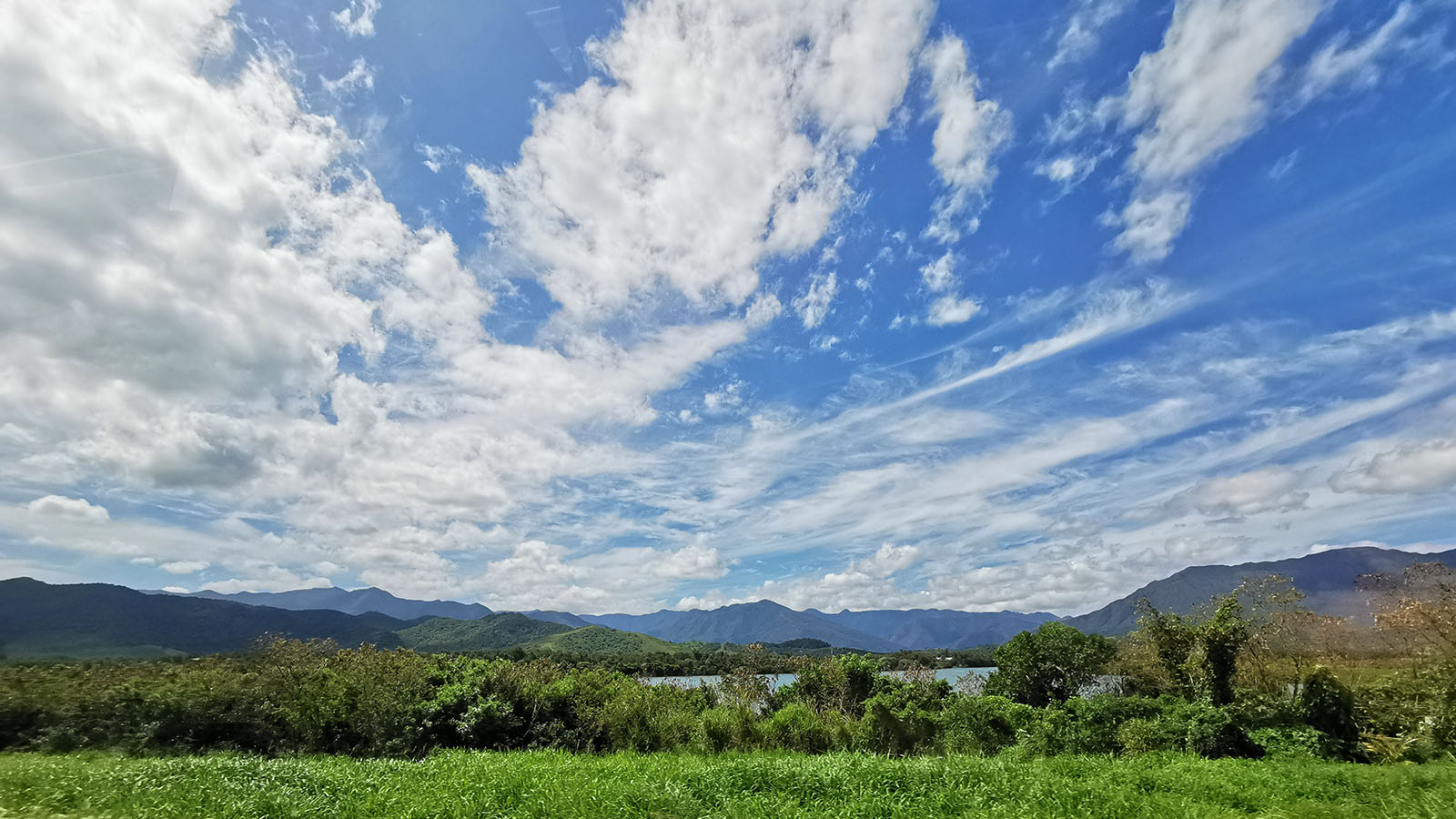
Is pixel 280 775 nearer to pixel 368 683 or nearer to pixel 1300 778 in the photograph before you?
pixel 368 683

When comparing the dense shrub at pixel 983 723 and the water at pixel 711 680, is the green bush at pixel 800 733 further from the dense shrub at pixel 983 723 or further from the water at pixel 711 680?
the water at pixel 711 680

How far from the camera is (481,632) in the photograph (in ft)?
372

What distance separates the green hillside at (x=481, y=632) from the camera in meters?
104

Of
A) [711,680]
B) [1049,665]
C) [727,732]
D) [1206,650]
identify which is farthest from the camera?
[1049,665]

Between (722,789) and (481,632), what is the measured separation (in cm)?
12141

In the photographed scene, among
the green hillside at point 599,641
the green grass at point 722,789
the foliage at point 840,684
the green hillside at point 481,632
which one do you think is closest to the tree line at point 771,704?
the foliage at point 840,684

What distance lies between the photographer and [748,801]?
685cm

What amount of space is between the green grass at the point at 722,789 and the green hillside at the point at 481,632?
100829 millimetres

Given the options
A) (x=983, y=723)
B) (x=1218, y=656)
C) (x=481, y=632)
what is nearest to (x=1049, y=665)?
(x=1218, y=656)

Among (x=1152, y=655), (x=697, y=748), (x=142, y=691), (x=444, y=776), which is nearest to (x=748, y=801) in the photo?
(x=444, y=776)

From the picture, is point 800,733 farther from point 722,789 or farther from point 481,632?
point 481,632

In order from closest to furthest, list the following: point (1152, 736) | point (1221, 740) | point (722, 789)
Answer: point (722, 789)
point (1221, 740)
point (1152, 736)

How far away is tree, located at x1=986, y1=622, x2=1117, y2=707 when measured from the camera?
22906mm

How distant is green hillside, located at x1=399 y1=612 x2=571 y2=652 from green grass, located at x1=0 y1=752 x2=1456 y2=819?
100829mm
